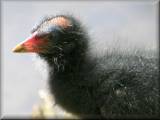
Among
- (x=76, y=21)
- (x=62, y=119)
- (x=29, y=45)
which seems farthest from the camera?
(x=62, y=119)

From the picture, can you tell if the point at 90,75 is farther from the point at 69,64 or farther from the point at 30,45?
the point at 30,45

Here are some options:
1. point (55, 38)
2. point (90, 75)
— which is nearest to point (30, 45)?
point (55, 38)

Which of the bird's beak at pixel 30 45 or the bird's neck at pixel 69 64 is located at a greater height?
the bird's beak at pixel 30 45

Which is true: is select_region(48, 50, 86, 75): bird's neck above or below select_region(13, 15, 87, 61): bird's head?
below

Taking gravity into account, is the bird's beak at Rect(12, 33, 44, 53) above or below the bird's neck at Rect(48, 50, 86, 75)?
above

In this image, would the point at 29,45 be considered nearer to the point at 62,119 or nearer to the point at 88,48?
the point at 88,48

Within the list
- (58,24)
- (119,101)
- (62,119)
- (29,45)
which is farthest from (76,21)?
(62,119)
